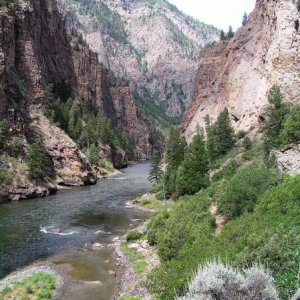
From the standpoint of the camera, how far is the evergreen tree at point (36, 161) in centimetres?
8938

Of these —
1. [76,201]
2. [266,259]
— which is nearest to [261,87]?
[76,201]

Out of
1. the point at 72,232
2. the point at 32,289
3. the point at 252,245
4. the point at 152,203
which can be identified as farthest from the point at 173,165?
the point at 252,245

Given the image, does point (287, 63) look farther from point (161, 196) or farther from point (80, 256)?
point (80, 256)

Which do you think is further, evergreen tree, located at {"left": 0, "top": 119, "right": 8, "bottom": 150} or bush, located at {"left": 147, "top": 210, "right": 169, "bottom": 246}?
evergreen tree, located at {"left": 0, "top": 119, "right": 8, "bottom": 150}

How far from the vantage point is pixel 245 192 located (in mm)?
43094

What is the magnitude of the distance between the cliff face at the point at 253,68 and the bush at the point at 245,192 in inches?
1626

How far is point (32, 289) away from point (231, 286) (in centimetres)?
2478

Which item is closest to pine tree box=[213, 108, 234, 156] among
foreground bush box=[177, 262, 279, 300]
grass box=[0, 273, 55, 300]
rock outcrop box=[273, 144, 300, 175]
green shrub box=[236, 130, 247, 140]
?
green shrub box=[236, 130, 247, 140]

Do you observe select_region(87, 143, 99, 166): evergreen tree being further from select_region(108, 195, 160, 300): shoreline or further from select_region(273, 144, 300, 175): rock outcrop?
select_region(273, 144, 300, 175): rock outcrop

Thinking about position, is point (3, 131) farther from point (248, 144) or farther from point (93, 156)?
point (248, 144)

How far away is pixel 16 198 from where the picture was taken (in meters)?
80.8

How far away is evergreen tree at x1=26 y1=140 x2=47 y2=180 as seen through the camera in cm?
8938

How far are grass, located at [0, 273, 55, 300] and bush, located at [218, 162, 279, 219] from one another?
17.7 m

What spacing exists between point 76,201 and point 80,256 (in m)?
32.8
